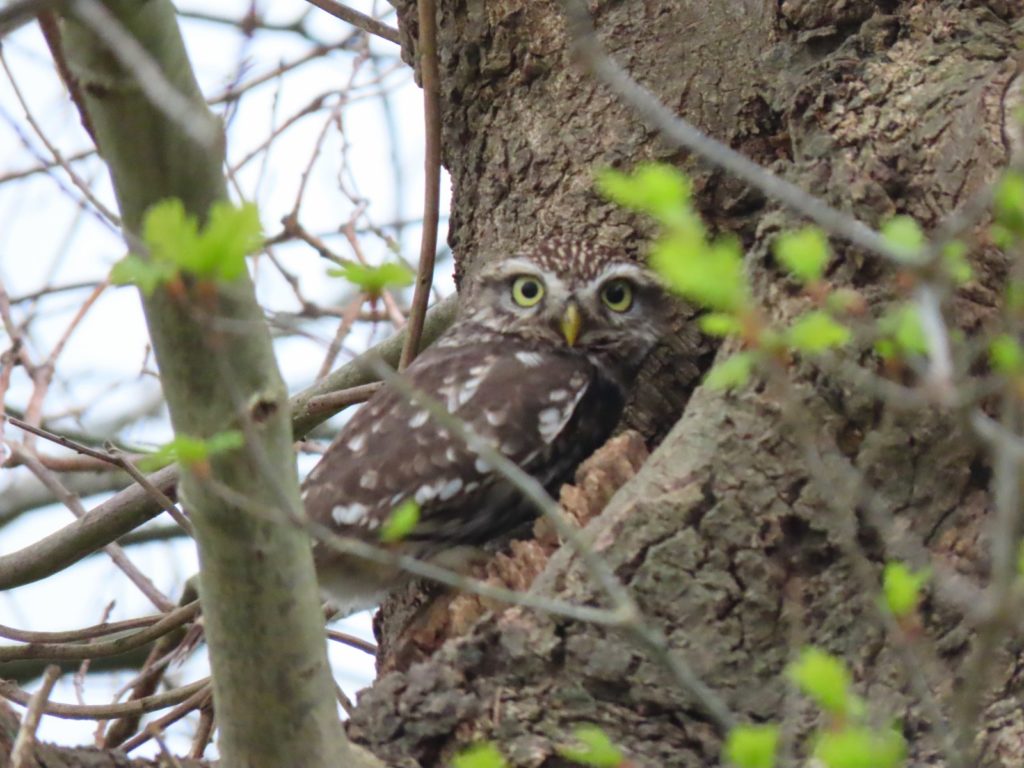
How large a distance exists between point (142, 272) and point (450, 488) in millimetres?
1805

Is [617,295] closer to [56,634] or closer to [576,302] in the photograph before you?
[576,302]

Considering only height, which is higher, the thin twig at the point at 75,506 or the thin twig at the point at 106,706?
the thin twig at the point at 75,506

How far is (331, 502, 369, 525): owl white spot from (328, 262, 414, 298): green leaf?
5.43 feet

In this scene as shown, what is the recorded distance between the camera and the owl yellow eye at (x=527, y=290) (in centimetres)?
361

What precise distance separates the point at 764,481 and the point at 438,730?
723 millimetres

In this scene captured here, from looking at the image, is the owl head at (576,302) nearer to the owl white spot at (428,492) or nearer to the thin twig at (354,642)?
the owl white spot at (428,492)

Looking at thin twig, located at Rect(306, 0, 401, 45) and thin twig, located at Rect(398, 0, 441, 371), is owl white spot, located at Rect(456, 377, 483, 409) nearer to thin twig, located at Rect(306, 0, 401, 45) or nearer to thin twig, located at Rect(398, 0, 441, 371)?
thin twig, located at Rect(398, 0, 441, 371)

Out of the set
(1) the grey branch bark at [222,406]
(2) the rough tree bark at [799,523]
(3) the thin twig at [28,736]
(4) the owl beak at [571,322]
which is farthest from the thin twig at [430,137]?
(1) the grey branch bark at [222,406]

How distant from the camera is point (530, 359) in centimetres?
355

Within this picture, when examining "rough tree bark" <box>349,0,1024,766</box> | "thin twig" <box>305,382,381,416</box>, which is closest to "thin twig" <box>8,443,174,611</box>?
"thin twig" <box>305,382,381,416</box>

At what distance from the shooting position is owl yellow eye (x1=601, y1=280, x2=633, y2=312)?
11.8 feet

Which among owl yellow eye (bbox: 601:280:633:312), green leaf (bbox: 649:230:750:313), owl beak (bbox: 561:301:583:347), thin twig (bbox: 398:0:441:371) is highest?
thin twig (bbox: 398:0:441:371)

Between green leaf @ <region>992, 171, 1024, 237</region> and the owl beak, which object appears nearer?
green leaf @ <region>992, 171, 1024, 237</region>

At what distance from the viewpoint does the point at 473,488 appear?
322cm
